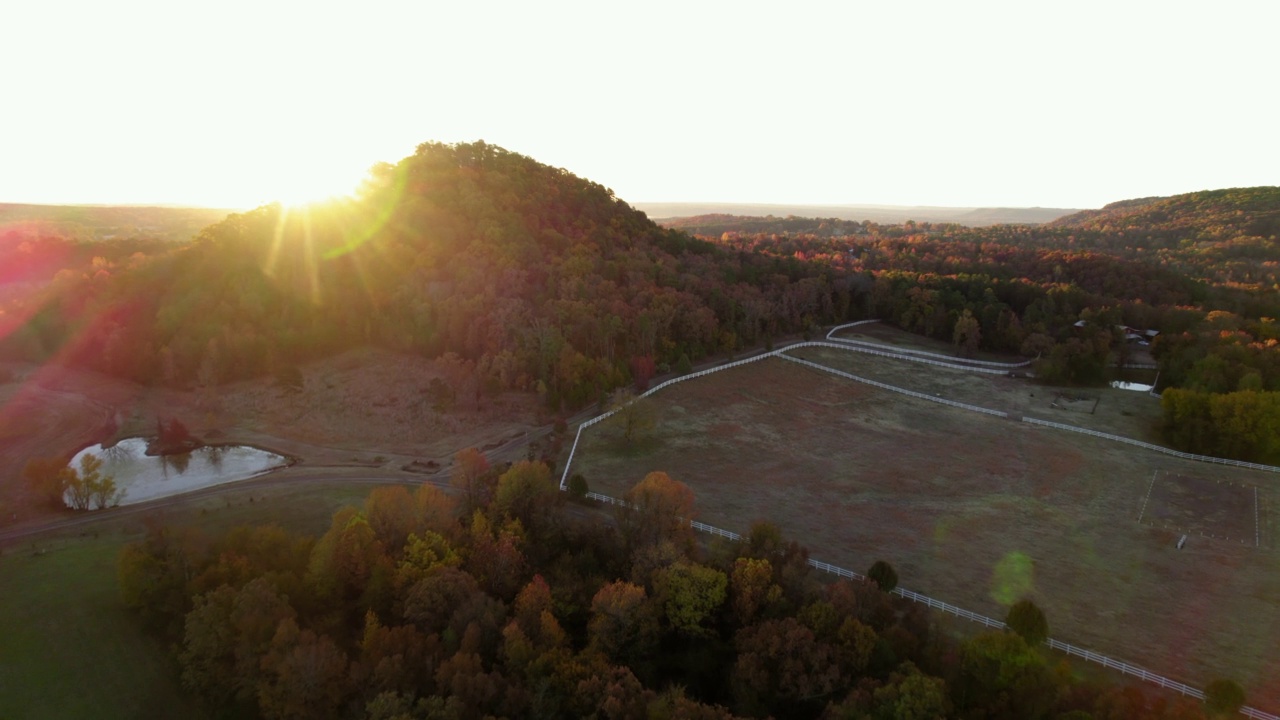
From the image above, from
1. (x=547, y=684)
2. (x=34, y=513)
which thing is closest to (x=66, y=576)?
(x=34, y=513)

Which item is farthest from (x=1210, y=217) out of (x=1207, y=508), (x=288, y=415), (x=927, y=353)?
(x=288, y=415)

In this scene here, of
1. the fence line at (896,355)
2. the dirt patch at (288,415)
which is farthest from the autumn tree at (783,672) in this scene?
the fence line at (896,355)

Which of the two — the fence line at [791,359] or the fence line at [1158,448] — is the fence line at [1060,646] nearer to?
the fence line at [791,359]

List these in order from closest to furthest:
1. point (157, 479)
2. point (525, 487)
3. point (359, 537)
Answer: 1. point (359, 537)
2. point (525, 487)
3. point (157, 479)

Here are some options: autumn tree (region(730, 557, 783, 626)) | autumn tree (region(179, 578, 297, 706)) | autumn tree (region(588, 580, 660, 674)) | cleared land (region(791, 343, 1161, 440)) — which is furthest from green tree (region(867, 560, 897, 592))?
cleared land (region(791, 343, 1161, 440))

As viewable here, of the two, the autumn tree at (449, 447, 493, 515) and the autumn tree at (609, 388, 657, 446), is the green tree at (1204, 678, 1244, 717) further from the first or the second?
the autumn tree at (609, 388, 657, 446)

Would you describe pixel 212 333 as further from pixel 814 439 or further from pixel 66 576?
pixel 814 439

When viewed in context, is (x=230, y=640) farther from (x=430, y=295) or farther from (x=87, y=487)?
(x=430, y=295)
